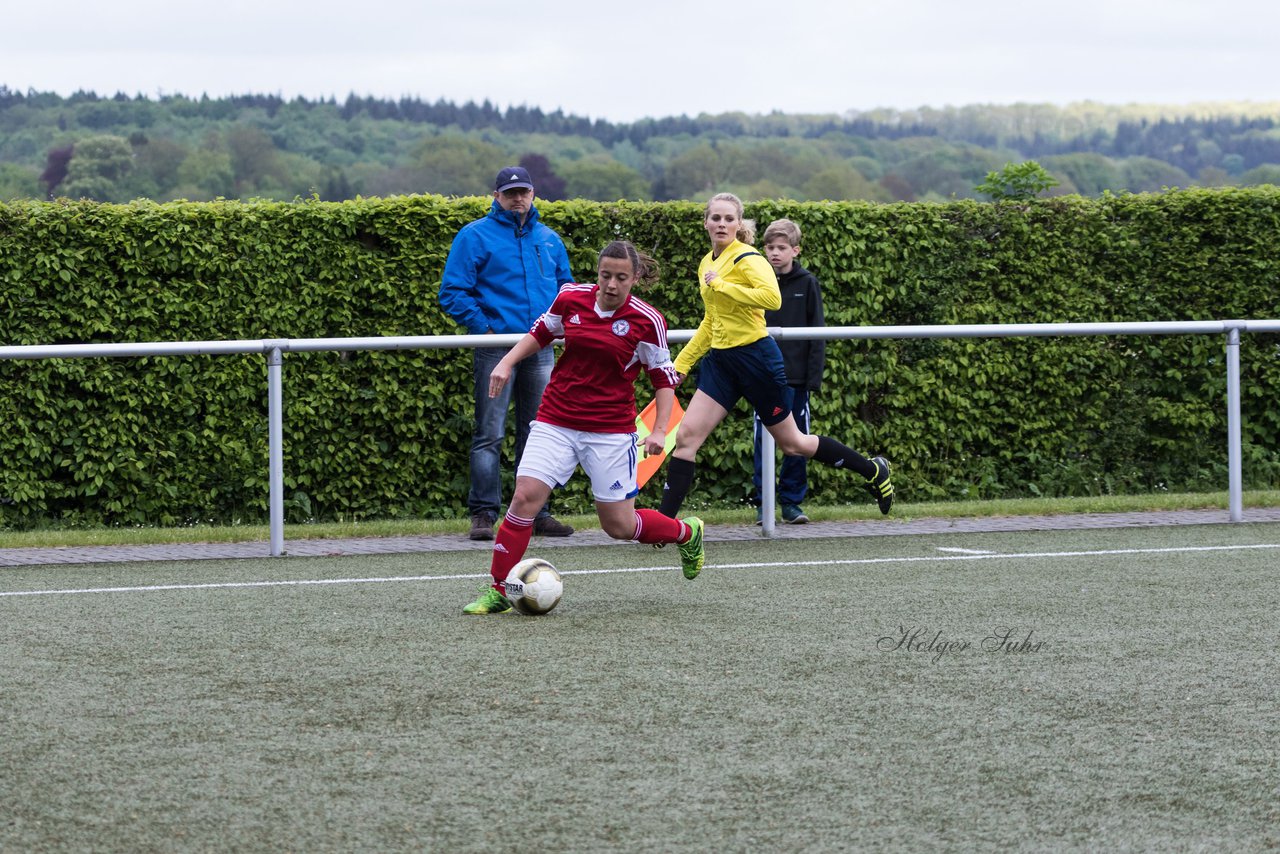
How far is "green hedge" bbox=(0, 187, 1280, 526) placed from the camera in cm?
1071

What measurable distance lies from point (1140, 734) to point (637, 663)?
67.9 inches

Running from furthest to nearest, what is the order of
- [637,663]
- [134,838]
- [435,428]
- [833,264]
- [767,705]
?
[833,264]
[435,428]
[637,663]
[767,705]
[134,838]

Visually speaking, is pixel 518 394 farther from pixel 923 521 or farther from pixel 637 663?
pixel 637 663

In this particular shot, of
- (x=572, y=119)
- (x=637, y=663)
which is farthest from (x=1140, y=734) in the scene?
(x=572, y=119)

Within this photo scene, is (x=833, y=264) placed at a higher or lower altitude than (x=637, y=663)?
higher

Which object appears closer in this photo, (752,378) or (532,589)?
(532,589)

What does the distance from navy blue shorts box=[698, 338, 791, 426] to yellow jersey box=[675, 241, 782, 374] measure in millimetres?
61

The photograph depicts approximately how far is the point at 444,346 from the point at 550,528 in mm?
1239

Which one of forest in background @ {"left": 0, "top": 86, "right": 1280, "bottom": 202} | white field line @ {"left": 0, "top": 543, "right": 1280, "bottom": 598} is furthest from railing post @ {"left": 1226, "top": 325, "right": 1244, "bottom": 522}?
forest in background @ {"left": 0, "top": 86, "right": 1280, "bottom": 202}

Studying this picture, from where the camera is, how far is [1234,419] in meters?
10.1

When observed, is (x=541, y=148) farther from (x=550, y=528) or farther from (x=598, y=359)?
(x=598, y=359)

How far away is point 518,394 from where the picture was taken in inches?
379

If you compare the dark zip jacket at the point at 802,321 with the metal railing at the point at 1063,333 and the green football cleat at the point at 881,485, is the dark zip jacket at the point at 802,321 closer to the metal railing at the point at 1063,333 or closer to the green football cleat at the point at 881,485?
the metal railing at the point at 1063,333

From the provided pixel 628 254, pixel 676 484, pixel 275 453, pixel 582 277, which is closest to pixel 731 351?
pixel 676 484
